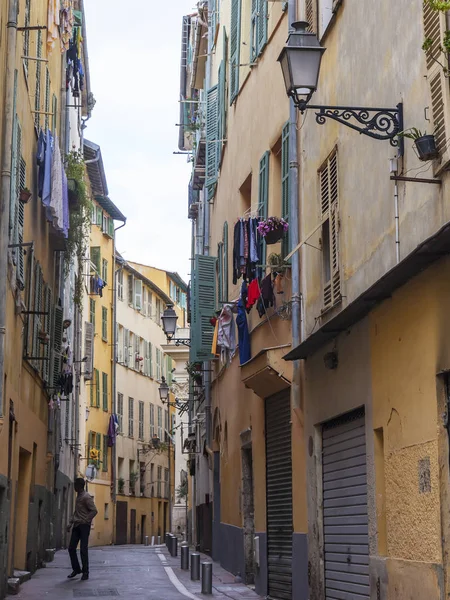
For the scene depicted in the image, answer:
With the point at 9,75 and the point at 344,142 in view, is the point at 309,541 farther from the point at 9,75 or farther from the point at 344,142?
the point at 9,75

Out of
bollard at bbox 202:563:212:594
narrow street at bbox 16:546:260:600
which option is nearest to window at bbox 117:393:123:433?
narrow street at bbox 16:546:260:600

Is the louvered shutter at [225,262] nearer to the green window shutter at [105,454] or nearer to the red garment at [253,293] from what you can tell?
the red garment at [253,293]

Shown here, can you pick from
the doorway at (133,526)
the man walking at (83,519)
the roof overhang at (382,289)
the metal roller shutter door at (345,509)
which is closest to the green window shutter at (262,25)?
the roof overhang at (382,289)

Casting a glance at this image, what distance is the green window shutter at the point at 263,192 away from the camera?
54.3ft

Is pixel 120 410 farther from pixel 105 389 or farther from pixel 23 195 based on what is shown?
pixel 23 195

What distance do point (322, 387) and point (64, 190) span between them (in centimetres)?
873

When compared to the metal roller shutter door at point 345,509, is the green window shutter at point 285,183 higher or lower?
higher

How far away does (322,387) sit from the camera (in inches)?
518

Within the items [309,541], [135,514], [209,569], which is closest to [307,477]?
[309,541]

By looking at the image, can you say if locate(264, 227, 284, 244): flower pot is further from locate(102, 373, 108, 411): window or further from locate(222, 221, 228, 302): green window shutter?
locate(102, 373, 108, 411): window

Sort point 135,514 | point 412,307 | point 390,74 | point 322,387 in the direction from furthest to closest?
point 135,514
point 322,387
point 390,74
point 412,307

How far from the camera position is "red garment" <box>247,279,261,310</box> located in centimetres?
1620

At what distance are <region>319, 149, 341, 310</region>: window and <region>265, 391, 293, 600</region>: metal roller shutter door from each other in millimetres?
2741

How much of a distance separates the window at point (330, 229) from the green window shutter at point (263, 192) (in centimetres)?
320
